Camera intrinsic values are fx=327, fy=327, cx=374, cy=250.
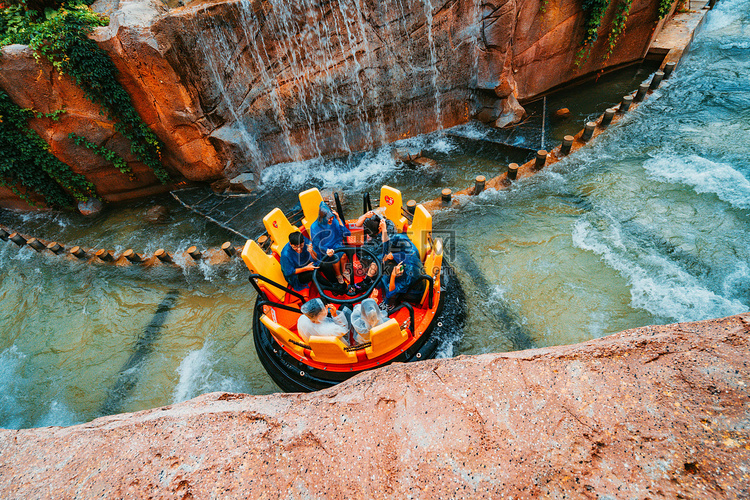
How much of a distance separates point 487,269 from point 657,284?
7.18 ft

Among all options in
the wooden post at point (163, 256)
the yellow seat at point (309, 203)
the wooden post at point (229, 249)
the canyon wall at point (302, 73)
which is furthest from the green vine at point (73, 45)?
the yellow seat at point (309, 203)

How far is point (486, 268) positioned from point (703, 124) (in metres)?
5.86

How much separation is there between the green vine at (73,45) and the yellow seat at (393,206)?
5.38m

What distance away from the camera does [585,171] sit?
6.15 meters

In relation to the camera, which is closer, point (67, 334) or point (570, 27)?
point (67, 334)

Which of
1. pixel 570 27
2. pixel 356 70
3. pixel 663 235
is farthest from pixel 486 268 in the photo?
pixel 570 27

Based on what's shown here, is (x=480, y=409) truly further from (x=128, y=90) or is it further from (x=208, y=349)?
(x=128, y=90)

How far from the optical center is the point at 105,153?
680 centimetres

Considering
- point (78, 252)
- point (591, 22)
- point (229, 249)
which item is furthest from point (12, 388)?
point (591, 22)

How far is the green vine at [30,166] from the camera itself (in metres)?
6.15

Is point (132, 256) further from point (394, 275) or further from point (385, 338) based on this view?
point (385, 338)

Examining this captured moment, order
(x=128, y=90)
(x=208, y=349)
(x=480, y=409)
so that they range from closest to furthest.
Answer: (x=480, y=409) → (x=208, y=349) → (x=128, y=90)

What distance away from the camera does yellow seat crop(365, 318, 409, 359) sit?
3105 millimetres

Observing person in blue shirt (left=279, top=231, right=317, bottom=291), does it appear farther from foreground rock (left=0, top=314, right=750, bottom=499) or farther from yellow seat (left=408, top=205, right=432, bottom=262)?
foreground rock (left=0, top=314, right=750, bottom=499)
